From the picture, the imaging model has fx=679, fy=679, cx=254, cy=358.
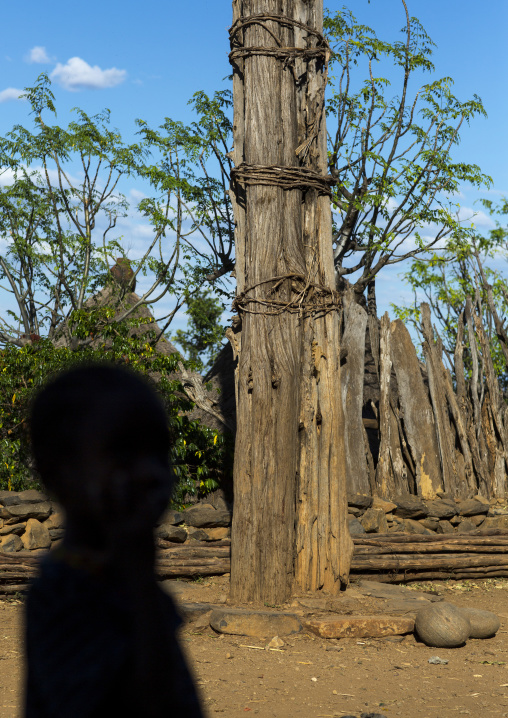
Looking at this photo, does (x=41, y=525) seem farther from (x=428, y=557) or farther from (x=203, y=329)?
(x=203, y=329)

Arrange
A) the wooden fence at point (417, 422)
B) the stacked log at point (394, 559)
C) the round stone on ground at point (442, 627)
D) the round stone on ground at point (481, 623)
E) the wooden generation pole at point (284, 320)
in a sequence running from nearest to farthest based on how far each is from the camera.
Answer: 1. the round stone on ground at point (442, 627)
2. the round stone on ground at point (481, 623)
3. the wooden generation pole at point (284, 320)
4. the stacked log at point (394, 559)
5. the wooden fence at point (417, 422)

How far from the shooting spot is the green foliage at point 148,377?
23.7ft

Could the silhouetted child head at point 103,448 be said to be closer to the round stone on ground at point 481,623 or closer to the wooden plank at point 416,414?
the round stone on ground at point 481,623

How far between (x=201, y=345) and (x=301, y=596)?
38.6 feet

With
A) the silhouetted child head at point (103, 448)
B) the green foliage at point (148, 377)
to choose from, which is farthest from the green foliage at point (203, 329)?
the silhouetted child head at point (103, 448)

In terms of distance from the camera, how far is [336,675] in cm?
382

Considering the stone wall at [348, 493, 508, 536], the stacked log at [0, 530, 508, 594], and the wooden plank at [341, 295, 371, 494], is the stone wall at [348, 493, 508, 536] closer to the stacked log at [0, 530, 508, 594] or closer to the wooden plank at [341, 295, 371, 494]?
the wooden plank at [341, 295, 371, 494]

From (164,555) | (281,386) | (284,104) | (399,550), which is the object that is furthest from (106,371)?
(399,550)

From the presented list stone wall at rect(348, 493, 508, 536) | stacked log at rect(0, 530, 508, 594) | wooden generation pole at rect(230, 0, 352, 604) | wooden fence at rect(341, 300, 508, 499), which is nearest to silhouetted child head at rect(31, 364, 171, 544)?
wooden generation pole at rect(230, 0, 352, 604)

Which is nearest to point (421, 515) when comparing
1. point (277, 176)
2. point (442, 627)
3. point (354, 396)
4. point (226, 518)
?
point (354, 396)

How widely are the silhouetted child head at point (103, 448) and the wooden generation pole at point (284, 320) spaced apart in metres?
4.04

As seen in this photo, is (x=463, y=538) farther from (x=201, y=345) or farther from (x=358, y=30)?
(x=201, y=345)

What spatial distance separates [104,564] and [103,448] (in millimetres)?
132

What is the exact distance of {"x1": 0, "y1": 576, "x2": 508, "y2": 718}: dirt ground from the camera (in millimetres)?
3352
